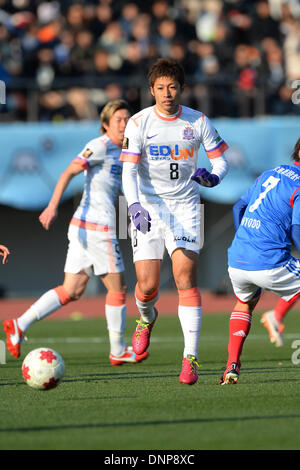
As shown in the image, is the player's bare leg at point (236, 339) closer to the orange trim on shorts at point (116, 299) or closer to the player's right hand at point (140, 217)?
the player's right hand at point (140, 217)

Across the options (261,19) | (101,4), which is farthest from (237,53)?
(101,4)

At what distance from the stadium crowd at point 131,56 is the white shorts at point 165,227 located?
10207 millimetres

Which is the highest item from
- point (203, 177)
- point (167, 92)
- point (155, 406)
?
point (167, 92)

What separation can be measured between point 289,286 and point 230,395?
989 mm

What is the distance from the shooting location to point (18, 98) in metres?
18.2

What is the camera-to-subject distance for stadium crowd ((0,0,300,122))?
58.8 feet

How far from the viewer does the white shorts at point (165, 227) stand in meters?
7.44

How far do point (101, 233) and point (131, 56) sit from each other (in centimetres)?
996

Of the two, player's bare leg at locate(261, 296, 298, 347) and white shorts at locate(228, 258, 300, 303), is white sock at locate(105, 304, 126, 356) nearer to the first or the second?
player's bare leg at locate(261, 296, 298, 347)

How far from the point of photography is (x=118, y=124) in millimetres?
9000

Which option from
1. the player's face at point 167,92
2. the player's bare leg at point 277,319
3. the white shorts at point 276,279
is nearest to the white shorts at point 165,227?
the white shorts at point 276,279

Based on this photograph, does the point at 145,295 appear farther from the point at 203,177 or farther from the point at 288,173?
the point at 288,173

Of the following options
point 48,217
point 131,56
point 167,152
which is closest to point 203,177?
point 167,152

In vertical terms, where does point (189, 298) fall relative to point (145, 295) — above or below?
below
